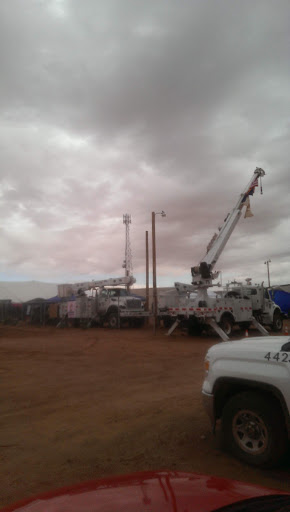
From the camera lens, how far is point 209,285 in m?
17.1

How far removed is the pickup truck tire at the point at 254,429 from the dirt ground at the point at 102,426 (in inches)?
5.1

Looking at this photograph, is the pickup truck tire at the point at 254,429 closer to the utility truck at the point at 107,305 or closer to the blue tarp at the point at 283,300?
the utility truck at the point at 107,305

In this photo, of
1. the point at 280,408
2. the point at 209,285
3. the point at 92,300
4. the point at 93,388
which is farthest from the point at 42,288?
the point at 280,408

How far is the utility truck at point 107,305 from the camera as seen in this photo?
73.4 feet

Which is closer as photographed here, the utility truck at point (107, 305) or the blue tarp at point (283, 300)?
the utility truck at point (107, 305)

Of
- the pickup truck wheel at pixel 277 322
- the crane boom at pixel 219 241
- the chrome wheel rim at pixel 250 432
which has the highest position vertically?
the crane boom at pixel 219 241

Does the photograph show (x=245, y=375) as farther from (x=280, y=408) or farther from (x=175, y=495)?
(x=175, y=495)

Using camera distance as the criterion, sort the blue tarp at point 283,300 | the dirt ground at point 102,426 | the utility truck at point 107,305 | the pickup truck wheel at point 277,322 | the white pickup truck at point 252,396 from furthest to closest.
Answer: the blue tarp at point 283,300
the utility truck at point 107,305
the pickup truck wheel at point 277,322
the dirt ground at point 102,426
the white pickup truck at point 252,396

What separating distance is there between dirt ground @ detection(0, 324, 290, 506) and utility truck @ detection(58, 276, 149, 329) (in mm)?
11686

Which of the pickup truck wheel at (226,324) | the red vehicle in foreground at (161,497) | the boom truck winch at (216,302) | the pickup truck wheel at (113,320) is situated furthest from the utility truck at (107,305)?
the red vehicle in foreground at (161,497)

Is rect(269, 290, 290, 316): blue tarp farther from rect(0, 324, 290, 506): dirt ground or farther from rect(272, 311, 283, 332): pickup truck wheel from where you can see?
rect(0, 324, 290, 506): dirt ground

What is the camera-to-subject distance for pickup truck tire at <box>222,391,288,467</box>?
3.66 metres

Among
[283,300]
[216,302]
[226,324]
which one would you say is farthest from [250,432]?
[283,300]

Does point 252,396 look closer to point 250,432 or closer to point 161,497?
point 250,432
